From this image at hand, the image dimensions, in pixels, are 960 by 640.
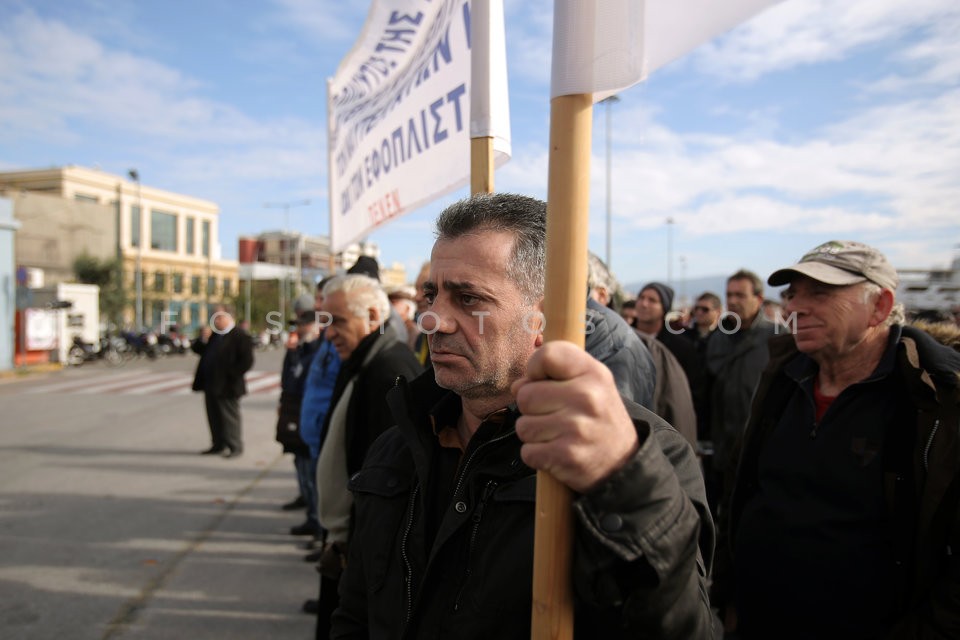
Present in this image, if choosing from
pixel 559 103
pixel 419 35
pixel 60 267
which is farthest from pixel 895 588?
pixel 60 267

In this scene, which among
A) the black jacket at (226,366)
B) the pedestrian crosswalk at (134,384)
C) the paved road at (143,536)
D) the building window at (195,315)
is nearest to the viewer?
the paved road at (143,536)

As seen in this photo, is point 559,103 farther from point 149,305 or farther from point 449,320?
point 149,305

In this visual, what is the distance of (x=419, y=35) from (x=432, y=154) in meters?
0.64

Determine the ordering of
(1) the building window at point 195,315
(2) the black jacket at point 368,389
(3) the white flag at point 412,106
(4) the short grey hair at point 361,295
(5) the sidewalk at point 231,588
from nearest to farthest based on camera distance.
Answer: (3) the white flag at point 412,106 → (2) the black jacket at point 368,389 → (4) the short grey hair at point 361,295 → (5) the sidewalk at point 231,588 → (1) the building window at point 195,315

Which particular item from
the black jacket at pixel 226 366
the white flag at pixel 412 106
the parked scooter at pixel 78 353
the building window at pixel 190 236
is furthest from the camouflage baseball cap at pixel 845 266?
the building window at pixel 190 236

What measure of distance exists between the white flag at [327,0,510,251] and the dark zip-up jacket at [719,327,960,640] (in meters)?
1.44

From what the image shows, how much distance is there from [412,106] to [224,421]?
6.22 metres

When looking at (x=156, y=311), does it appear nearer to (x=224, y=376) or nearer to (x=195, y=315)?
(x=195, y=315)

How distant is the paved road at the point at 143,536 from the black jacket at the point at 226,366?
89 cm

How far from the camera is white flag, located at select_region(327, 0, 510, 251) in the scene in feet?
5.80

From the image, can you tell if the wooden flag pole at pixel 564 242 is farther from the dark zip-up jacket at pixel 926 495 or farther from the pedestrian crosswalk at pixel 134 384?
the pedestrian crosswalk at pixel 134 384

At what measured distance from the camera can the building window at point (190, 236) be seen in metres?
64.0

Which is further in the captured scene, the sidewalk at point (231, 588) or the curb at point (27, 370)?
the curb at point (27, 370)

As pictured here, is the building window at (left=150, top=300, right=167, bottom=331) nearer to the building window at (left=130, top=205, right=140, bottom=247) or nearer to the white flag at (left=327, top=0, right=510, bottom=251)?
the building window at (left=130, top=205, right=140, bottom=247)
